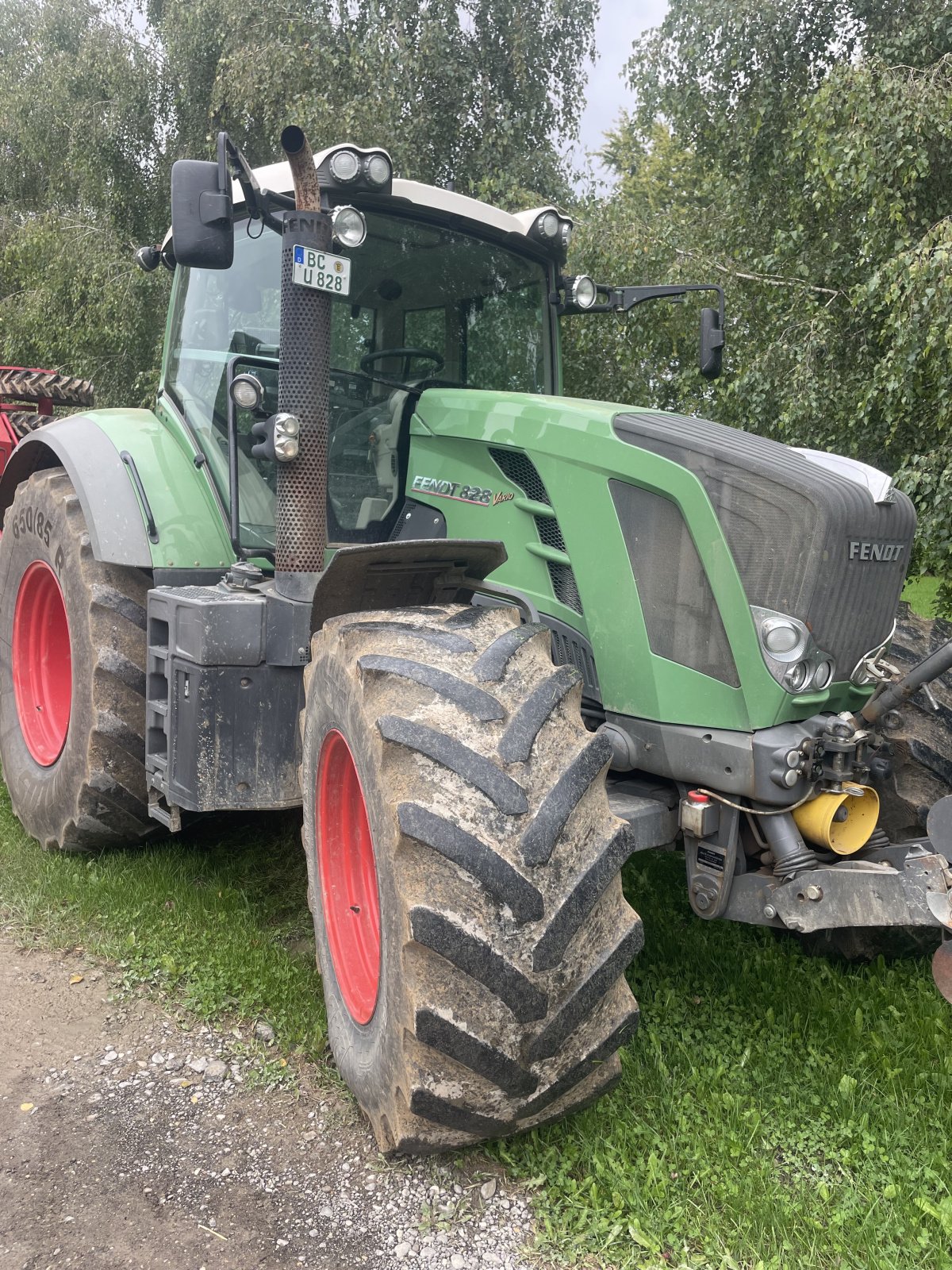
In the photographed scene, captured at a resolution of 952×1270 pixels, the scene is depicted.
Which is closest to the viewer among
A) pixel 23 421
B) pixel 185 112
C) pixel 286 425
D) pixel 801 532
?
pixel 801 532

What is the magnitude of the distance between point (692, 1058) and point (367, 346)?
8.22 ft

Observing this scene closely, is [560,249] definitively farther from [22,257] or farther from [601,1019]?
[22,257]

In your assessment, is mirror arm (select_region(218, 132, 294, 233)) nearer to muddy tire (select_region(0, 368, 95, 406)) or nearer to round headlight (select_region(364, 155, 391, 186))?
round headlight (select_region(364, 155, 391, 186))

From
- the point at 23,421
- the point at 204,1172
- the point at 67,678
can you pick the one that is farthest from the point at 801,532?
the point at 23,421

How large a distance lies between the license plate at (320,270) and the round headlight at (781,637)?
1541 millimetres

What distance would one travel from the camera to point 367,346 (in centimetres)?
373

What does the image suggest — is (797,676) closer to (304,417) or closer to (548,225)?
(304,417)

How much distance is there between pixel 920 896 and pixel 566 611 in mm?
1227

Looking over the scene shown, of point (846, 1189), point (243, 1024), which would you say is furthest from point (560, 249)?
point (846, 1189)

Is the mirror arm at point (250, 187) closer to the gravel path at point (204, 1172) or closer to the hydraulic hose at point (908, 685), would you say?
the hydraulic hose at point (908, 685)

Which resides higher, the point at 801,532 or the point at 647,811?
→ the point at 801,532

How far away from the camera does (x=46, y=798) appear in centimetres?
411

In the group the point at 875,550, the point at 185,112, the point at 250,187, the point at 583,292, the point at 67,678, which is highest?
the point at 185,112

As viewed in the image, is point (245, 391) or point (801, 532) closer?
point (801, 532)
